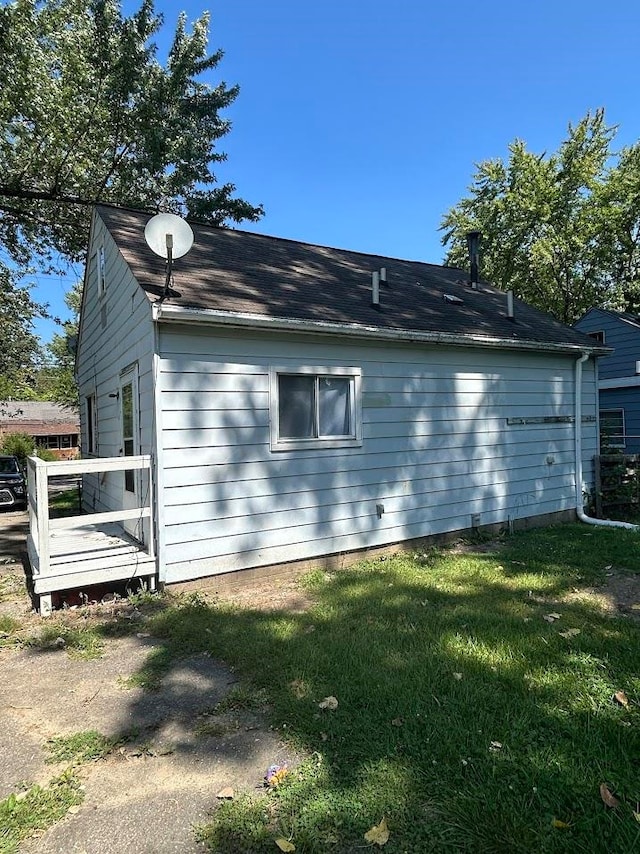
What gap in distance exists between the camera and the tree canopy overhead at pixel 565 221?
20688 mm

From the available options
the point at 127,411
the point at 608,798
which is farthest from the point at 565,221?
the point at 608,798

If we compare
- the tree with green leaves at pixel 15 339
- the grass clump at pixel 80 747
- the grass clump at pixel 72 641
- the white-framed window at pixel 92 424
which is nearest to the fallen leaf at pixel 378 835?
the grass clump at pixel 80 747

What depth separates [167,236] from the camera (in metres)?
5.18

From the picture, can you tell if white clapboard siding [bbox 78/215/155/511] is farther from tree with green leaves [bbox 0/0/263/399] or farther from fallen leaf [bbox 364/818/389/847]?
tree with green leaves [bbox 0/0/263/399]

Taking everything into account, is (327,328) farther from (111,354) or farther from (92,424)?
(92,424)

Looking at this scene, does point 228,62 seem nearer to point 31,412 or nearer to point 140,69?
point 140,69

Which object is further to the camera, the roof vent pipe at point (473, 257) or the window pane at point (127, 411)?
the roof vent pipe at point (473, 257)

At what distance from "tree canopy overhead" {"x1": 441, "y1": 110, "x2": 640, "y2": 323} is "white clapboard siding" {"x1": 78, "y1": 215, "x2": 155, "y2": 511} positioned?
1763 centimetres

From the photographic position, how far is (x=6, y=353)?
20.7m

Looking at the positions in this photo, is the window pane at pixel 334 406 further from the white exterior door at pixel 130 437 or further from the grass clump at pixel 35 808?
the grass clump at pixel 35 808

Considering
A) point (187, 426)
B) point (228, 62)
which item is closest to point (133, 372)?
point (187, 426)

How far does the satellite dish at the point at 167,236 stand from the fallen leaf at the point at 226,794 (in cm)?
456

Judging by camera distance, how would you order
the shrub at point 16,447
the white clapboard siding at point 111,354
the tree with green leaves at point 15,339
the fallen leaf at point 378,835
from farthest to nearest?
the shrub at point 16,447, the tree with green leaves at point 15,339, the white clapboard siding at point 111,354, the fallen leaf at point 378,835

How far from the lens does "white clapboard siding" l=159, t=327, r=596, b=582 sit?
17.0 ft
